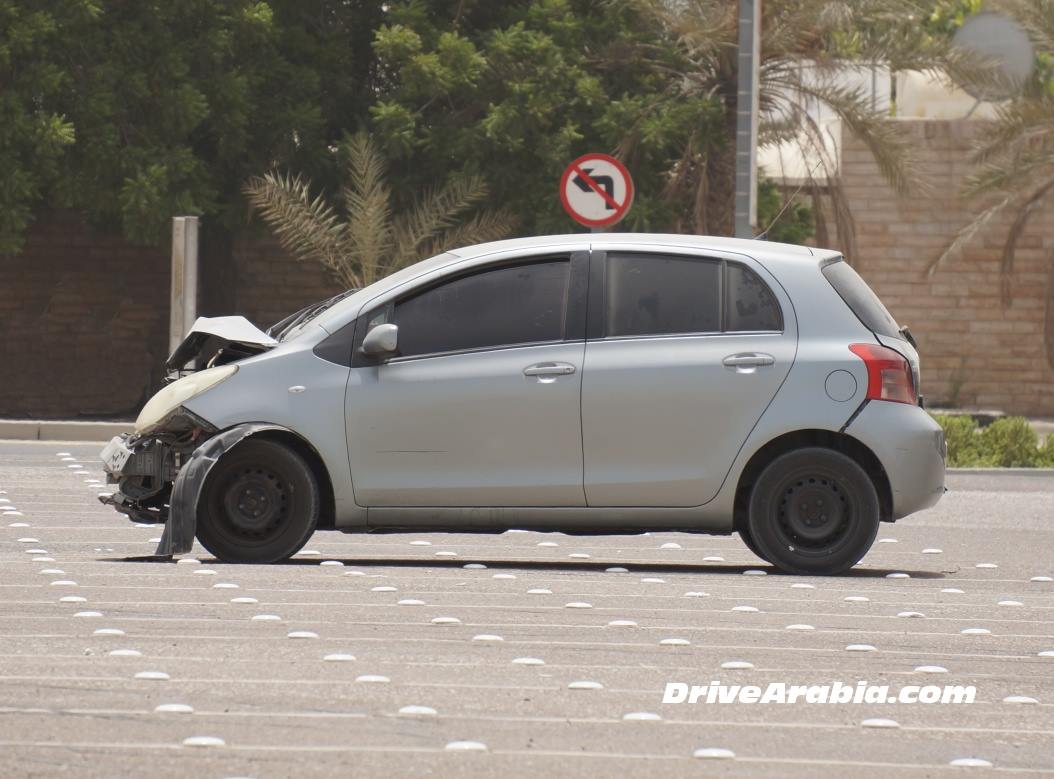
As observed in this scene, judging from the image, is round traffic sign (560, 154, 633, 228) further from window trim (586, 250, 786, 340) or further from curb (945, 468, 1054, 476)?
window trim (586, 250, 786, 340)

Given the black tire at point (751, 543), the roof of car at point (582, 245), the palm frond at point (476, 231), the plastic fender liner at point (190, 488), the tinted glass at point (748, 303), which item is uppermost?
the palm frond at point (476, 231)

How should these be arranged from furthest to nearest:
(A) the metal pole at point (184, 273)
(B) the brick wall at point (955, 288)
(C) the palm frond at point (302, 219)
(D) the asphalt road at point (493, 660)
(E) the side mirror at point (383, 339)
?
(B) the brick wall at point (955, 288) → (C) the palm frond at point (302, 219) → (A) the metal pole at point (184, 273) → (E) the side mirror at point (383, 339) → (D) the asphalt road at point (493, 660)

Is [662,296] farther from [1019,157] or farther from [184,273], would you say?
[1019,157]

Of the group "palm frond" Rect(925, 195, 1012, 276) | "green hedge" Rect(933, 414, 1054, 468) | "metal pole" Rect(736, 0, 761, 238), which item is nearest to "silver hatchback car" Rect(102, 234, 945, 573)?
"green hedge" Rect(933, 414, 1054, 468)

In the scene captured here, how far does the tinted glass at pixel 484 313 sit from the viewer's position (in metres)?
9.73

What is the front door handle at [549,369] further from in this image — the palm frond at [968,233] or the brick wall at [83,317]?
the brick wall at [83,317]

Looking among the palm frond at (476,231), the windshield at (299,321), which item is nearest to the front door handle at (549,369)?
the windshield at (299,321)

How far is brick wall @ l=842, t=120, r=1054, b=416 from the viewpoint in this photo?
27172mm

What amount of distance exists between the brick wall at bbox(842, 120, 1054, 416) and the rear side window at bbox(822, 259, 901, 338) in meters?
17.3

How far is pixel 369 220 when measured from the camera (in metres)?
22.8

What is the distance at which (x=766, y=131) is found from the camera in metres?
23.9

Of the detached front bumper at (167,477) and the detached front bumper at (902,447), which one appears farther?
the detached front bumper at (902,447)

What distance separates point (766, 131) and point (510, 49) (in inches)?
122

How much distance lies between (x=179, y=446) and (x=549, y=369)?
1.79m
